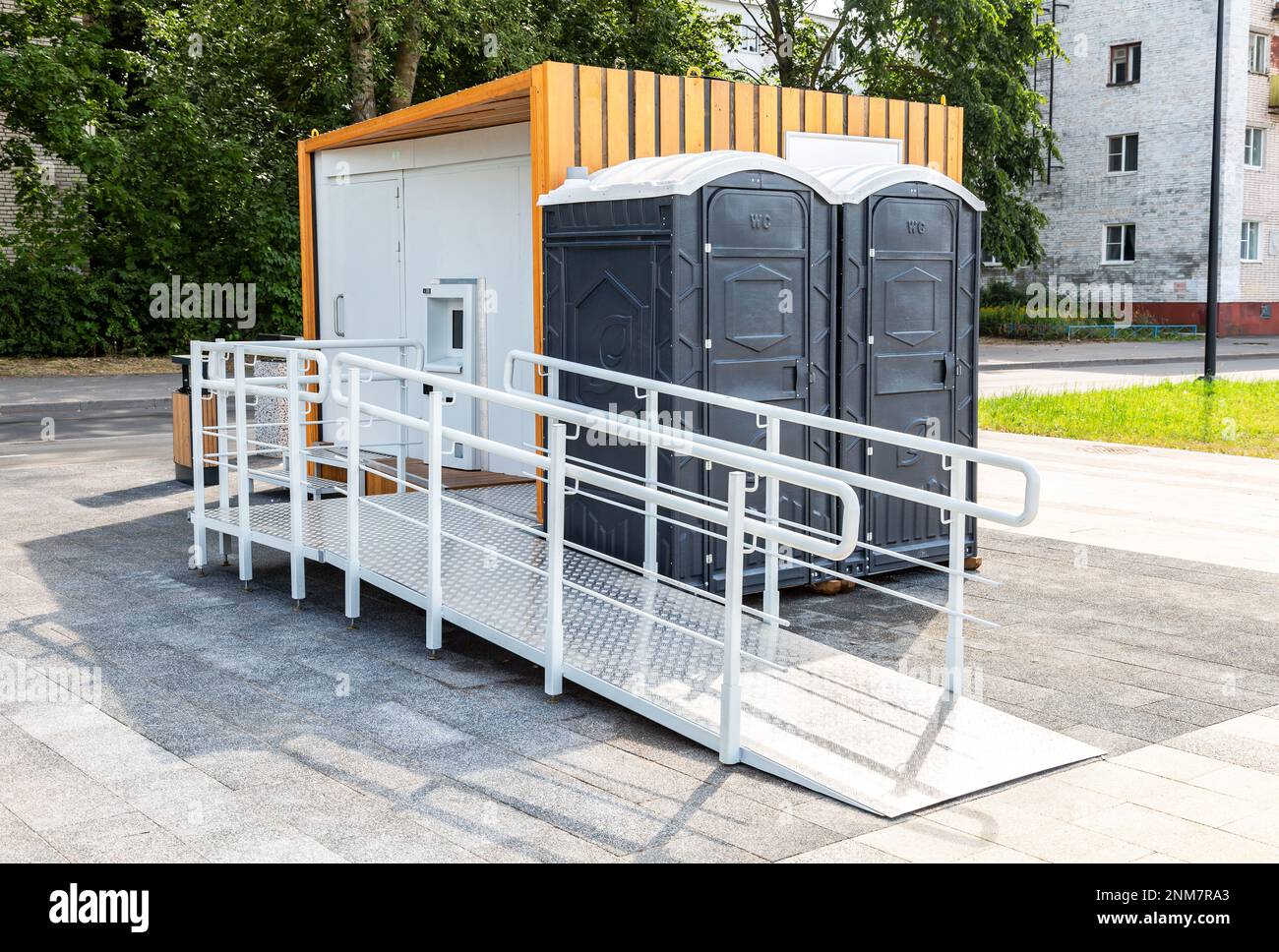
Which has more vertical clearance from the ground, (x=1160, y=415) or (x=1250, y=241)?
(x=1250, y=241)

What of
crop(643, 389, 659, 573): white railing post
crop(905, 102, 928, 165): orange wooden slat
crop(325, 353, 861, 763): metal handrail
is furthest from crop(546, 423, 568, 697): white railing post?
crop(905, 102, 928, 165): orange wooden slat

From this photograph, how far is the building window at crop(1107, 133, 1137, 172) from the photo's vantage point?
1634 inches

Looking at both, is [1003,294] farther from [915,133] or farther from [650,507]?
[650,507]

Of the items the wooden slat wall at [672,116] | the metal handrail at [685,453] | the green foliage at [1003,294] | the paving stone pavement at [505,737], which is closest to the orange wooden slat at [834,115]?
the wooden slat wall at [672,116]

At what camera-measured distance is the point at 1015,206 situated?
1431 inches

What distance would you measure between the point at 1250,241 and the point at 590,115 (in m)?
38.9

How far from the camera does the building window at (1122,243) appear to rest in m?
41.5

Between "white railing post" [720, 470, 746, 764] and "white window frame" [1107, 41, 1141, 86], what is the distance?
40.5 meters

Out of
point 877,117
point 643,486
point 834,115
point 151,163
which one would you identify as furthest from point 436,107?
point 151,163

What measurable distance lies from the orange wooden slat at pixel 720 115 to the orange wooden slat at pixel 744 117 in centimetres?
6

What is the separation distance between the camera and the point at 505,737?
5.49 metres

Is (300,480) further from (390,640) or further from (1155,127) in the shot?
(1155,127)

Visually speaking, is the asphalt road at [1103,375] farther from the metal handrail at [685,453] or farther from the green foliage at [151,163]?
the metal handrail at [685,453]

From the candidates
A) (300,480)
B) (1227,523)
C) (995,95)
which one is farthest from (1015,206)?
(300,480)
